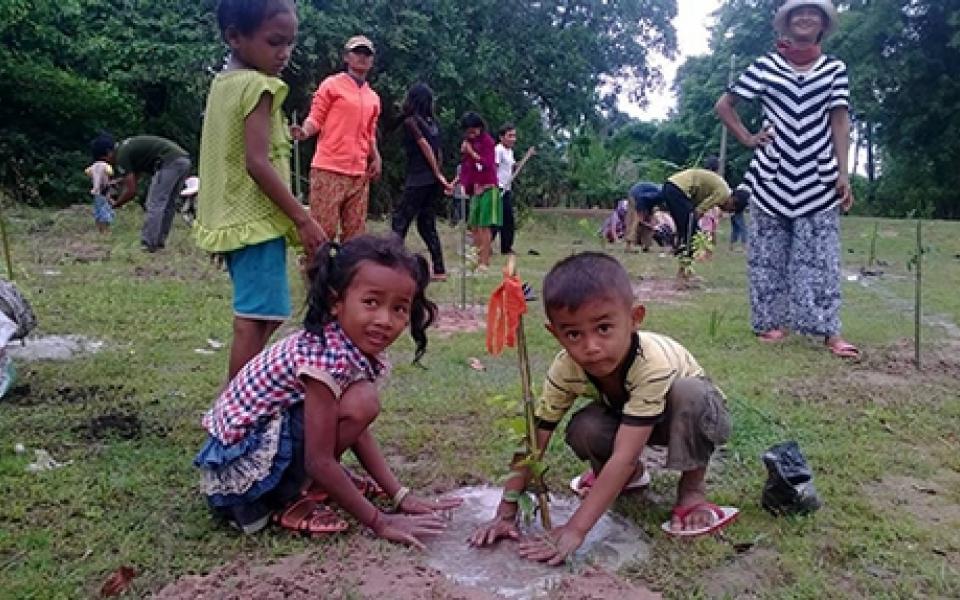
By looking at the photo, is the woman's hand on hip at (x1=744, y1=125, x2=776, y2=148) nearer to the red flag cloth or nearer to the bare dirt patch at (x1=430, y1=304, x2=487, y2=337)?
the bare dirt patch at (x1=430, y1=304, x2=487, y2=337)

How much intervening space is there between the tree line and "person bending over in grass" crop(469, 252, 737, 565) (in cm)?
541

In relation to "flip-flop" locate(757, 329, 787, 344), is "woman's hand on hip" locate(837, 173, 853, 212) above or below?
above

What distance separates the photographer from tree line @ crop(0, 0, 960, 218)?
48.6 ft

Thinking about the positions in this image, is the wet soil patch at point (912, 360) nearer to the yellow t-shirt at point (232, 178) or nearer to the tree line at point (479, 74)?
the yellow t-shirt at point (232, 178)

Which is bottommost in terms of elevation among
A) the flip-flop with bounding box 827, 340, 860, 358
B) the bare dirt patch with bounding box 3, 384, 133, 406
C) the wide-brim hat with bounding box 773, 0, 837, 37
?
the bare dirt patch with bounding box 3, 384, 133, 406

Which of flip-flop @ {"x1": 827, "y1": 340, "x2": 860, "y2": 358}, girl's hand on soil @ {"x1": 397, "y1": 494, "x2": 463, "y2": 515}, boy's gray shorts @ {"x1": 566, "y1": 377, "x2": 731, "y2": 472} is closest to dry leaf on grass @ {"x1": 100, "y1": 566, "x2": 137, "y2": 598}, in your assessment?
girl's hand on soil @ {"x1": 397, "y1": 494, "x2": 463, "y2": 515}

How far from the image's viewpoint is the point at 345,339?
7.65ft

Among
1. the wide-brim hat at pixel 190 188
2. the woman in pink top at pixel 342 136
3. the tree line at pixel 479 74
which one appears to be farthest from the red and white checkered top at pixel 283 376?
the wide-brim hat at pixel 190 188

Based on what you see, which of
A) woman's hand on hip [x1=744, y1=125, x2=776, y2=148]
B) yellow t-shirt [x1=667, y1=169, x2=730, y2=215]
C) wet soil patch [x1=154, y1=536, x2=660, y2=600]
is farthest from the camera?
yellow t-shirt [x1=667, y1=169, x2=730, y2=215]

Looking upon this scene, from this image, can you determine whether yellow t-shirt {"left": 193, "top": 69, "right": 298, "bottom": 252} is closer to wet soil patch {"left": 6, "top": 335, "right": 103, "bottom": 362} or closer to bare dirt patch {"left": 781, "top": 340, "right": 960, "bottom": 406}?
wet soil patch {"left": 6, "top": 335, "right": 103, "bottom": 362}

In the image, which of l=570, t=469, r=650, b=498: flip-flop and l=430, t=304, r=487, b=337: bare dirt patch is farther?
l=430, t=304, r=487, b=337: bare dirt patch

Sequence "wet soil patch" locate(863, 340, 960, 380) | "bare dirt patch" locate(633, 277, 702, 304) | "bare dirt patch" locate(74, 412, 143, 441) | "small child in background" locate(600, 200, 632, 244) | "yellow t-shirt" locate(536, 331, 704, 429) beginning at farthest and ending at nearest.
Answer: "small child in background" locate(600, 200, 632, 244) → "bare dirt patch" locate(633, 277, 702, 304) → "wet soil patch" locate(863, 340, 960, 380) → "bare dirt patch" locate(74, 412, 143, 441) → "yellow t-shirt" locate(536, 331, 704, 429)

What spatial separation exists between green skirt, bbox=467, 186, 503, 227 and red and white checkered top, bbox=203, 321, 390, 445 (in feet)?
21.4

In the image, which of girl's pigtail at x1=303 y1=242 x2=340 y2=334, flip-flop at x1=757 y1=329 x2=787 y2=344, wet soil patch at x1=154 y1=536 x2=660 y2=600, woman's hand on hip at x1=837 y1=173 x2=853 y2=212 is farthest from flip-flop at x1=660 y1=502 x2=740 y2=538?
woman's hand on hip at x1=837 y1=173 x2=853 y2=212
